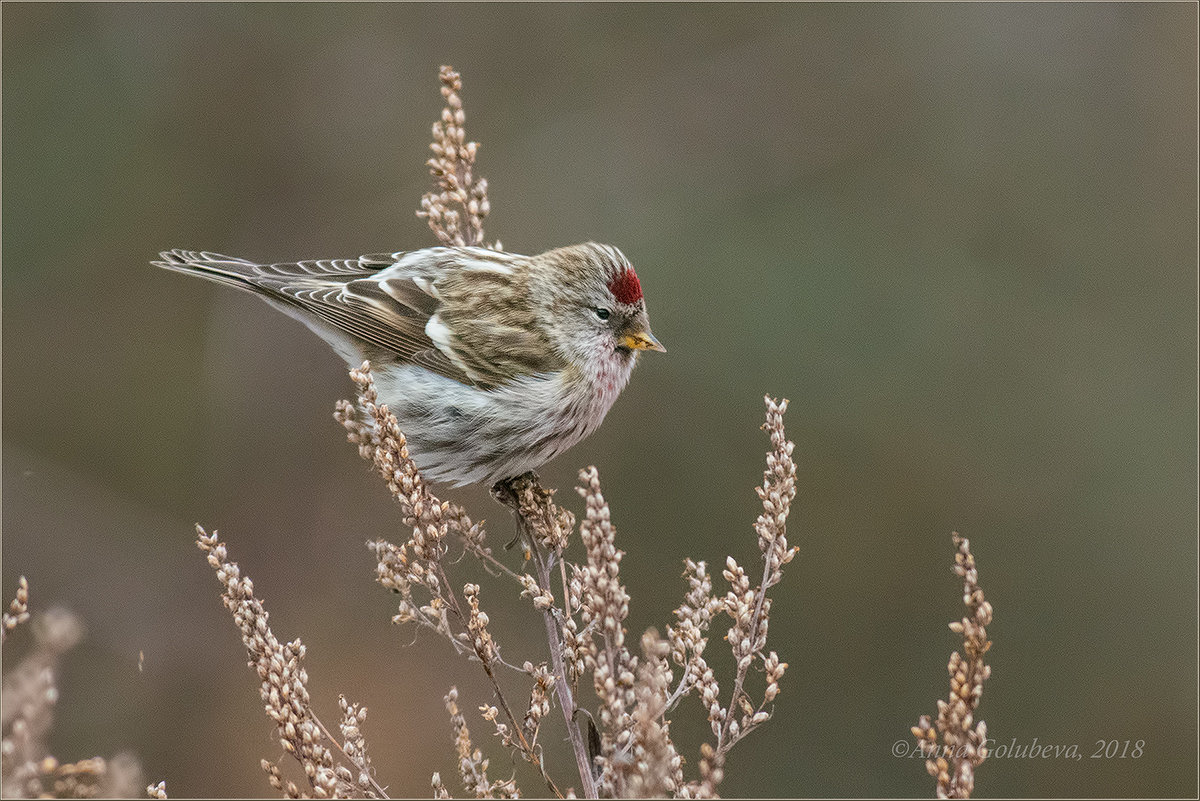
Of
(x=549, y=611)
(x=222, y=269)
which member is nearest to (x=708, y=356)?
(x=222, y=269)

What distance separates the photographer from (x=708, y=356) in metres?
5.54

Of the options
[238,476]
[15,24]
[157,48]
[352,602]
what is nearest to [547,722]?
[352,602]

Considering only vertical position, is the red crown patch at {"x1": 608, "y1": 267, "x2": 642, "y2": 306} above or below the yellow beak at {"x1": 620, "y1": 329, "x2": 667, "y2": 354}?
above

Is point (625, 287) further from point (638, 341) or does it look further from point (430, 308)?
point (430, 308)

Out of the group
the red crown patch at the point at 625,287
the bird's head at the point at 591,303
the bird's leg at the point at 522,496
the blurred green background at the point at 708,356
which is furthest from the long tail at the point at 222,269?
the blurred green background at the point at 708,356

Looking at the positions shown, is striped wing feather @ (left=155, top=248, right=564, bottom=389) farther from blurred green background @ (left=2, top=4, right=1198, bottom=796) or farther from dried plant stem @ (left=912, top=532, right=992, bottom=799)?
dried plant stem @ (left=912, top=532, right=992, bottom=799)

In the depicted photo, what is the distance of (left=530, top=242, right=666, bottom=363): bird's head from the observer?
3.92m

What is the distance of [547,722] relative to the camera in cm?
491

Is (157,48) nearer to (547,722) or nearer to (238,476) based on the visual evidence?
(238,476)

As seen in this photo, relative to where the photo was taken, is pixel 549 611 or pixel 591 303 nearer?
pixel 549 611

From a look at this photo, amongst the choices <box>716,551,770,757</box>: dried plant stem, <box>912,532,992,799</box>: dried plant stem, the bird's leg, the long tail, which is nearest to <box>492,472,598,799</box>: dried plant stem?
the bird's leg

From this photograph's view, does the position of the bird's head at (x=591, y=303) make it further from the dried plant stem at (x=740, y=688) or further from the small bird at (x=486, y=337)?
the dried plant stem at (x=740, y=688)

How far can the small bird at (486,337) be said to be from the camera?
385 cm

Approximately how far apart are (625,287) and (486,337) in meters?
0.53
